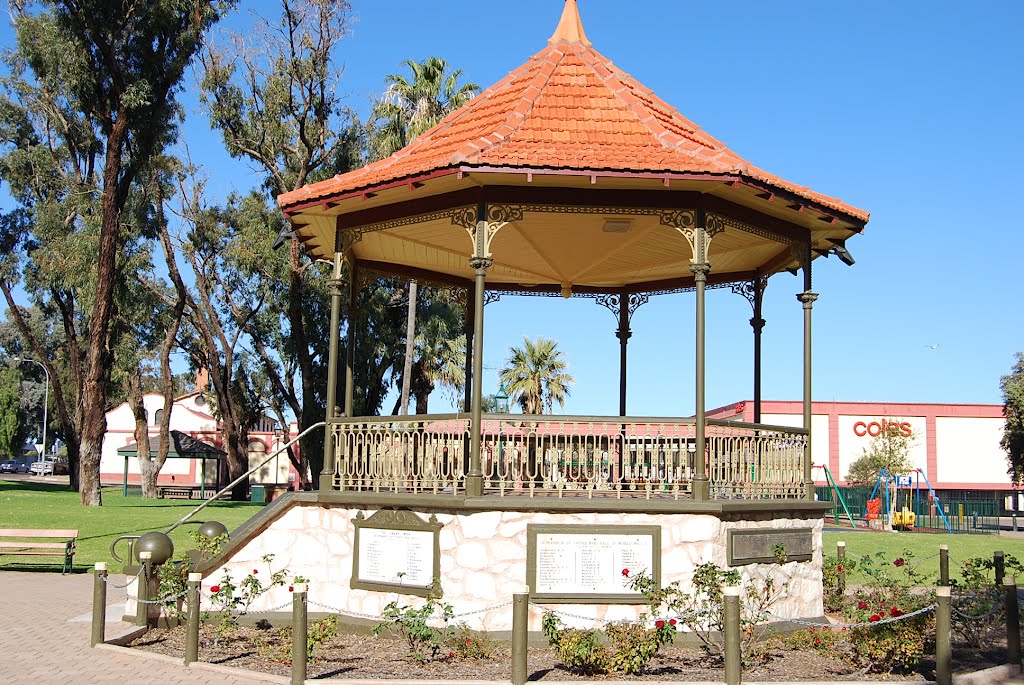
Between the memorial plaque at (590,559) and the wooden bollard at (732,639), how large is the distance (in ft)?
6.79

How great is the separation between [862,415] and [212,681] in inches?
2209

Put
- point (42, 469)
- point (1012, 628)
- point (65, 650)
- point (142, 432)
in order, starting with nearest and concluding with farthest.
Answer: point (1012, 628) → point (65, 650) → point (142, 432) → point (42, 469)

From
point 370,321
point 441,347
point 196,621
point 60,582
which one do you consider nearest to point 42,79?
point 370,321

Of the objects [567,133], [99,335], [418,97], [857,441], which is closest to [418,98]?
[418,97]

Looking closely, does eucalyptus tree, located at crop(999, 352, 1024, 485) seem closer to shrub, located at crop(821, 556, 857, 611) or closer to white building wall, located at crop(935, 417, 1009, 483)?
white building wall, located at crop(935, 417, 1009, 483)

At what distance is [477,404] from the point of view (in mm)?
11531

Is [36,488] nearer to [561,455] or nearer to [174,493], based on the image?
[174,493]

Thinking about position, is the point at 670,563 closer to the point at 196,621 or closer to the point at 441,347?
the point at 196,621

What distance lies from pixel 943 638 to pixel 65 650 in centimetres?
865

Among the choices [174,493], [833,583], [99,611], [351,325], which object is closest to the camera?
[99,611]

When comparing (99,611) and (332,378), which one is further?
(332,378)

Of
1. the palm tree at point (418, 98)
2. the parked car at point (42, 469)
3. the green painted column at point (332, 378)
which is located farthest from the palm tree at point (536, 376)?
the parked car at point (42, 469)

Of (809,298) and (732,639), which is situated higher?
(809,298)

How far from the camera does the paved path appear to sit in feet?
30.0
